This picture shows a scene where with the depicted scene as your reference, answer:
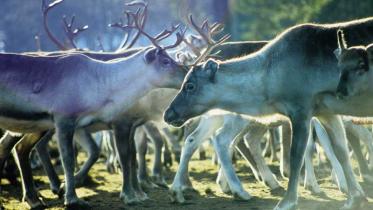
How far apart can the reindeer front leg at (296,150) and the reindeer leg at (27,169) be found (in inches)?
126

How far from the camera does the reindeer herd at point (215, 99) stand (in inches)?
293

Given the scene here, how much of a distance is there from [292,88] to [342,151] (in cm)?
97

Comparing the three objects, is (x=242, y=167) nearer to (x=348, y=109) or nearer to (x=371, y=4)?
(x=348, y=109)

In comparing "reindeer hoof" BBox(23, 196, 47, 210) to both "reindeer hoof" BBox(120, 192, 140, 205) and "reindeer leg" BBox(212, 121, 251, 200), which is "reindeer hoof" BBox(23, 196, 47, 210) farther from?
"reindeer leg" BBox(212, 121, 251, 200)

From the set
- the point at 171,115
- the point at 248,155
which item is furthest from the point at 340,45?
the point at 248,155

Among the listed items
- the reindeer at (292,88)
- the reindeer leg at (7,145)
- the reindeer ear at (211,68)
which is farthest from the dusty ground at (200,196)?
the reindeer ear at (211,68)

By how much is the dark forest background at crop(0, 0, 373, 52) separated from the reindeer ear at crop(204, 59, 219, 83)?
1817 centimetres

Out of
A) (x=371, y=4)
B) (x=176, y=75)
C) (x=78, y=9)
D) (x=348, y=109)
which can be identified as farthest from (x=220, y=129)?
(x=78, y=9)

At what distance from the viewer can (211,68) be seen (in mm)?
7793

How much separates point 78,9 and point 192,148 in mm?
27913

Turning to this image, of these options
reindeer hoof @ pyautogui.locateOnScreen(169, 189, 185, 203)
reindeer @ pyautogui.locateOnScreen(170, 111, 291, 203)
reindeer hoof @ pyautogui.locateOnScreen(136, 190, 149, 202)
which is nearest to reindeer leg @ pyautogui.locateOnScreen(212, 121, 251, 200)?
reindeer @ pyautogui.locateOnScreen(170, 111, 291, 203)

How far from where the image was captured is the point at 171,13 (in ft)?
124

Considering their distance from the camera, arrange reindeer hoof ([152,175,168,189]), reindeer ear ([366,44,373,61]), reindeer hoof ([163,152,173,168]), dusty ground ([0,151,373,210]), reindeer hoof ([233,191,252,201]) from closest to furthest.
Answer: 1. reindeer ear ([366,44,373,61])
2. dusty ground ([0,151,373,210])
3. reindeer hoof ([233,191,252,201])
4. reindeer hoof ([152,175,168,189])
5. reindeer hoof ([163,152,173,168])

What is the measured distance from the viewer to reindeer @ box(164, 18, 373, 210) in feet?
24.3
